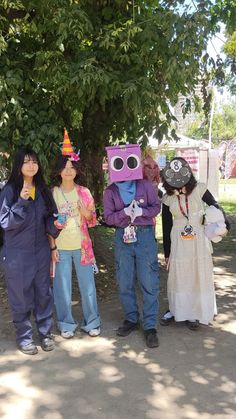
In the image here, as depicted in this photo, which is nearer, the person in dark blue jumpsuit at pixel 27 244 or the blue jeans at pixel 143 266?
the person in dark blue jumpsuit at pixel 27 244

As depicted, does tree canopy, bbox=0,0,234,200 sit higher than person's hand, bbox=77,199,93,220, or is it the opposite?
tree canopy, bbox=0,0,234,200

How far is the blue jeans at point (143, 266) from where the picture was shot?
4266 mm

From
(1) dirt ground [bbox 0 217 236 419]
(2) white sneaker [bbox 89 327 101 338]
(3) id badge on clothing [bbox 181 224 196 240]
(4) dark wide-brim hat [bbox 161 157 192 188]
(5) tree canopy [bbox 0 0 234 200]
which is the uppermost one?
(5) tree canopy [bbox 0 0 234 200]

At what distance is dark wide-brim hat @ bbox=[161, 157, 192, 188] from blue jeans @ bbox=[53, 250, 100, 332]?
3.47 feet

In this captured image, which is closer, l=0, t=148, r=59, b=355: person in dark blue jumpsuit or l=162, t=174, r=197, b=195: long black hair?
l=0, t=148, r=59, b=355: person in dark blue jumpsuit

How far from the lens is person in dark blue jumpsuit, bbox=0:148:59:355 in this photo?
3.91 m

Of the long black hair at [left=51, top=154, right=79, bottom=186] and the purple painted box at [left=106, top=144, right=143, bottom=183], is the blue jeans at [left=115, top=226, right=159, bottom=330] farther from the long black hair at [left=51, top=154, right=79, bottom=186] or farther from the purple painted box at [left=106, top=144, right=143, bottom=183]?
the long black hair at [left=51, top=154, right=79, bottom=186]

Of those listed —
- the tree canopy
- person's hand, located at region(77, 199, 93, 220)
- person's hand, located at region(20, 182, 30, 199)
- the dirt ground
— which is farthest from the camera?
the tree canopy

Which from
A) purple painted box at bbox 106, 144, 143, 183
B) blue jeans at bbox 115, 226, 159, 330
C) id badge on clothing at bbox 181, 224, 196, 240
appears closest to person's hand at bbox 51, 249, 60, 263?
blue jeans at bbox 115, 226, 159, 330

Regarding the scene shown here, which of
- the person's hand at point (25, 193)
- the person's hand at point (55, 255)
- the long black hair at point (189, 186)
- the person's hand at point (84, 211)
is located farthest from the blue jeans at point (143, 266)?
the person's hand at point (25, 193)

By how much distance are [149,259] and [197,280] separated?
1.72 ft

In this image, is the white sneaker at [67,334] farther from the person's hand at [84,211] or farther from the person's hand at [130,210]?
the person's hand at [130,210]

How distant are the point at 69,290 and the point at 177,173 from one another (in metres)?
1.45

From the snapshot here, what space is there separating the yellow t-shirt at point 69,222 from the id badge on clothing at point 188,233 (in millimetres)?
963
